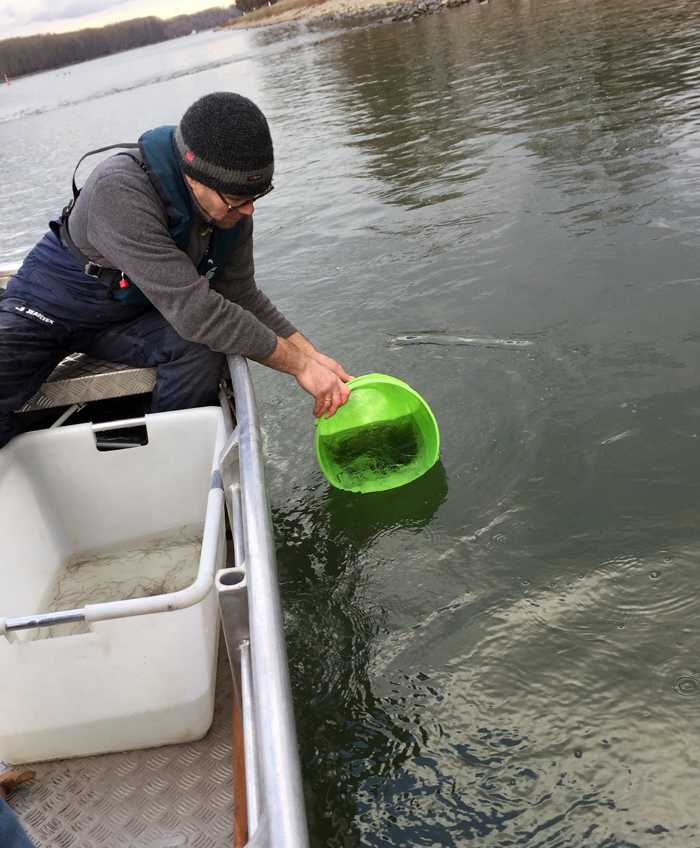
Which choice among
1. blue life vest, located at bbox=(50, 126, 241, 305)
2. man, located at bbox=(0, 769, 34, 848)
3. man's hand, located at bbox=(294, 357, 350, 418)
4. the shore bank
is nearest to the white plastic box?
man's hand, located at bbox=(294, 357, 350, 418)

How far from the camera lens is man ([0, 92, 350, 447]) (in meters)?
2.68

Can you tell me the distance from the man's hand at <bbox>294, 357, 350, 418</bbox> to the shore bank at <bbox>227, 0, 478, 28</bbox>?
1486 inches

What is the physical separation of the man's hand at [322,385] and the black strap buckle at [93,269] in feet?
2.92

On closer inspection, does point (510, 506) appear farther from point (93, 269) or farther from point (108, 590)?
point (93, 269)

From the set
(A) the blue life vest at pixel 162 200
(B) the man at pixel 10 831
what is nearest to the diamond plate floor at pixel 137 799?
(B) the man at pixel 10 831

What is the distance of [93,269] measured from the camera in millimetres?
3041

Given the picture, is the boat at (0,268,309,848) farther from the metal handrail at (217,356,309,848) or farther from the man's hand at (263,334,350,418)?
the man's hand at (263,334,350,418)

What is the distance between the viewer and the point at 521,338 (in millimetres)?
4848

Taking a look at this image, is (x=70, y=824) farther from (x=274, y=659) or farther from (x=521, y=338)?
(x=521, y=338)

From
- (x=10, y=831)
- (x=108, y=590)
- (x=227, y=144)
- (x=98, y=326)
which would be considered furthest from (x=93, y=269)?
(x=10, y=831)

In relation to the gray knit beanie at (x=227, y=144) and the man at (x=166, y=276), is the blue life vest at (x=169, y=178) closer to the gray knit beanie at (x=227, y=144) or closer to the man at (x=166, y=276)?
the man at (x=166, y=276)

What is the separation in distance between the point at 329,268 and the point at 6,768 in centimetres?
526

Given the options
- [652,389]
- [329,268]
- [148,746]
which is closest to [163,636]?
[148,746]

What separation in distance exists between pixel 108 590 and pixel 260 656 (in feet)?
5.18
